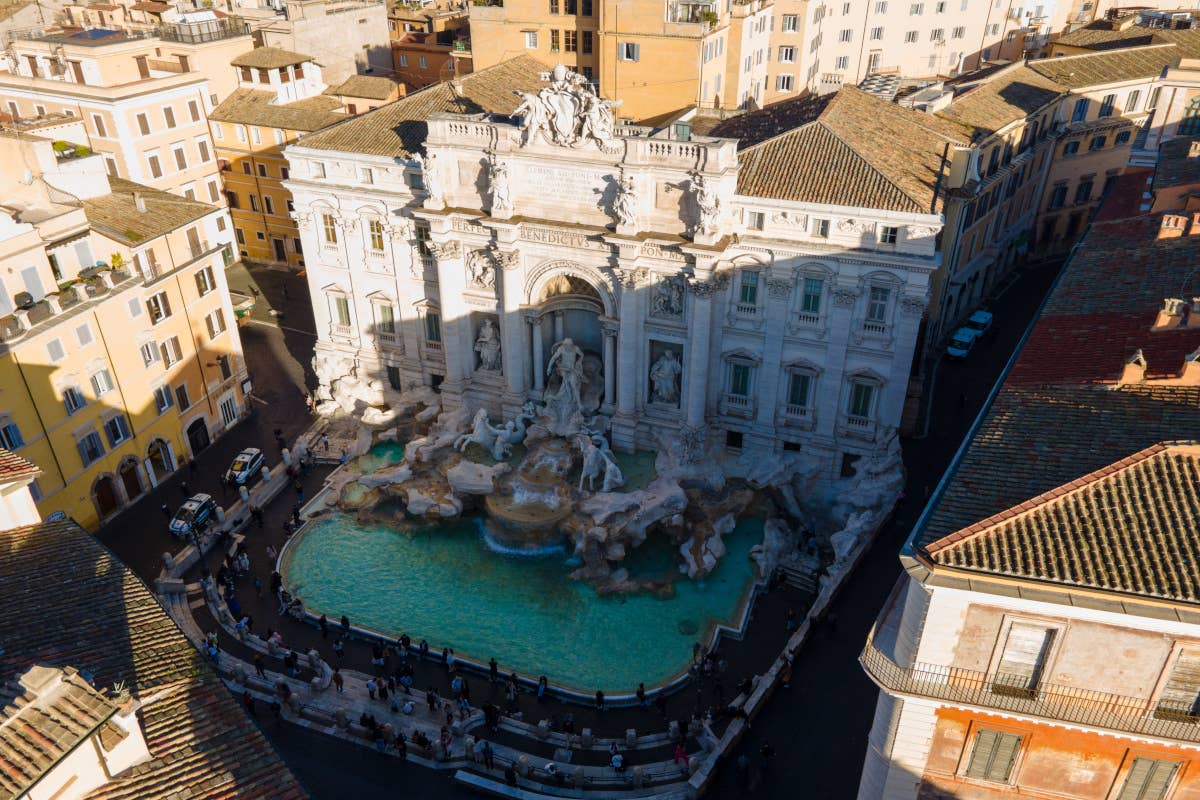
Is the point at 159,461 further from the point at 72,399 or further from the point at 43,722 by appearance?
the point at 43,722

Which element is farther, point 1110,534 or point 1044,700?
point 1044,700

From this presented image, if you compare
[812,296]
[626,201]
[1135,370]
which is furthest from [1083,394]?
[626,201]

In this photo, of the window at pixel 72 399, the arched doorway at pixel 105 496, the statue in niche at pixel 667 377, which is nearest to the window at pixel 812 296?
the statue in niche at pixel 667 377

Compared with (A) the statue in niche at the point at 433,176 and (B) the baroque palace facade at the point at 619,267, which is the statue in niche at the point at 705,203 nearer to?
(B) the baroque palace facade at the point at 619,267

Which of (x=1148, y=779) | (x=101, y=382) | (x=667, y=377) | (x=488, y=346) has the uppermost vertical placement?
(x=1148, y=779)

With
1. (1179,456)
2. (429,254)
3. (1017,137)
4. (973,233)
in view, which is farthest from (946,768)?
(1017,137)

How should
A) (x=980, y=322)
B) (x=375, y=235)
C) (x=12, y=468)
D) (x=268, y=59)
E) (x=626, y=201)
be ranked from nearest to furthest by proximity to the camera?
(x=12, y=468) < (x=626, y=201) < (x=375, y=235) < (x=980, y=322) < (x=268, y=59)
